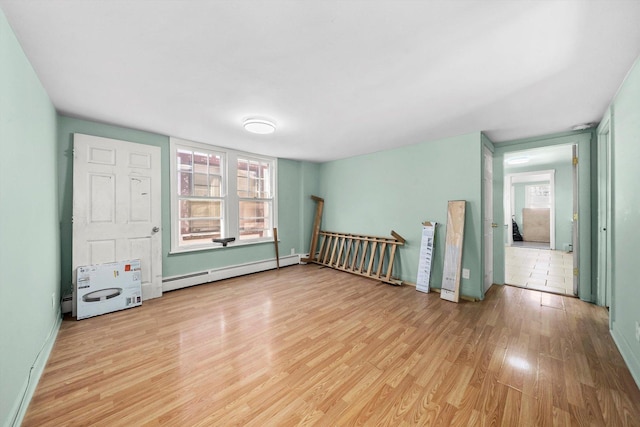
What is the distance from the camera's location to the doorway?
403cm

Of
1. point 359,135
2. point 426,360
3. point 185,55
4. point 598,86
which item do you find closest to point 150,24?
point 185,55

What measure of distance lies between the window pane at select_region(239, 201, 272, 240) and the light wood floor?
1887 millimetres

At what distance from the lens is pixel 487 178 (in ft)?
11.6

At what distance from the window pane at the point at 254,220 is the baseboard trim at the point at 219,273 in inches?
22.5

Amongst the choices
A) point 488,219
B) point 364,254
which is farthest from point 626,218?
point 364,254

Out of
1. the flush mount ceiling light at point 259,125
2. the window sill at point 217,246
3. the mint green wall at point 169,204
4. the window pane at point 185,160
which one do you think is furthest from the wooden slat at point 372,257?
the window pane at point 185,160

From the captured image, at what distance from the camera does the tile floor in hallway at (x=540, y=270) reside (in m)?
3.75

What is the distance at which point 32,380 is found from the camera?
158cm

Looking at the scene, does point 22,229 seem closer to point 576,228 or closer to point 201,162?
point 201,162

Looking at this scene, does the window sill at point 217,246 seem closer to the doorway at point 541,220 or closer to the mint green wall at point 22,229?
the mint green wall at point 22,229

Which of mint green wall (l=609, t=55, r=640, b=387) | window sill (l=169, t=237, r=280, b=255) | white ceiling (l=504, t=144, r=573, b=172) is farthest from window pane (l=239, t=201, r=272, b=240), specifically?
white ceiling (l=504, t=144, r=573, b=172)

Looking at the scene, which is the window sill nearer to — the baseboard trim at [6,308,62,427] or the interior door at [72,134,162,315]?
the interior door at [72,134,162,315]

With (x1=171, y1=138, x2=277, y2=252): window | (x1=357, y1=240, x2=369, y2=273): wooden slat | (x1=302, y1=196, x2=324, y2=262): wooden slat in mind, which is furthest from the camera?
(x1=302, y1=196, x2=324, y2=262): wooden slat

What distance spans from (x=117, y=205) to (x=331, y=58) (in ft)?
10.6
